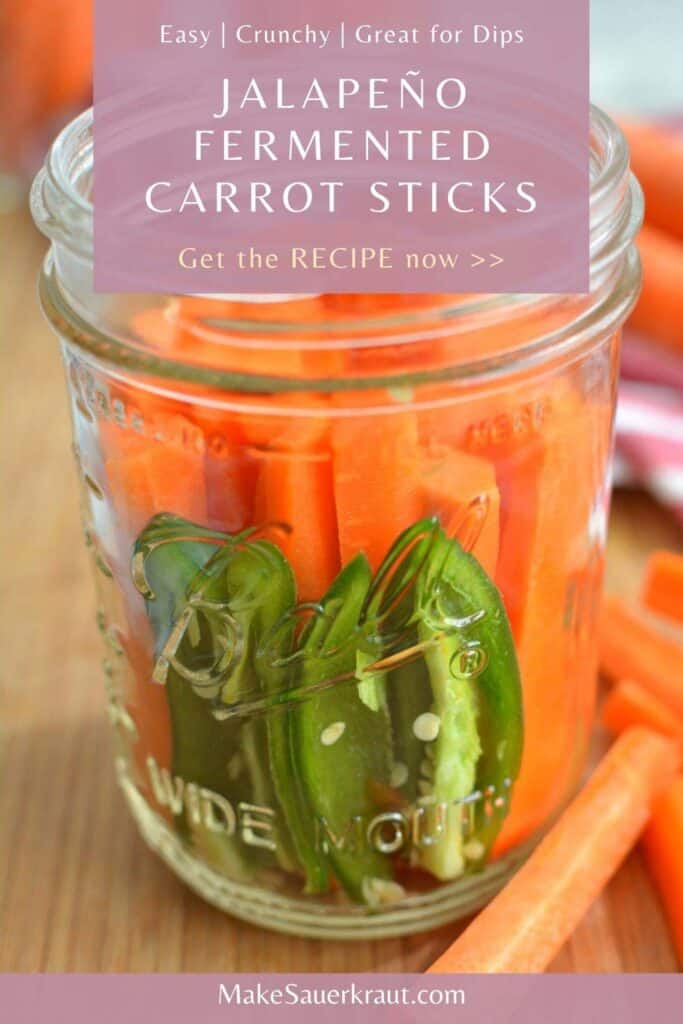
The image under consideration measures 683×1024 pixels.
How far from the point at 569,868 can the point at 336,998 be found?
176 millimetres

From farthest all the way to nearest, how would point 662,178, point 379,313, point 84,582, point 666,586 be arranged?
point 662,178
point 84,582
point 666,586
point 379,313

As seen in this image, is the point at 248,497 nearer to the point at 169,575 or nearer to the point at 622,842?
the point at 169,575

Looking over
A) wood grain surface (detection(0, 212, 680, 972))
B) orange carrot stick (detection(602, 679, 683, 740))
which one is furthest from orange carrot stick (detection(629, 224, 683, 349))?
orange carrot stick (detection(602, 679, 683, 740))

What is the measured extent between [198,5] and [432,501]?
2.84 feet

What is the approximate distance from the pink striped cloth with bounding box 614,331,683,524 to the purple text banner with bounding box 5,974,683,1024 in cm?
57

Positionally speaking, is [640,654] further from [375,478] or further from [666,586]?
[375,478]

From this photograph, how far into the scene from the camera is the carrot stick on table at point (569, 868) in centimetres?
89

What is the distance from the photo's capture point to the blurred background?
37.9 inches

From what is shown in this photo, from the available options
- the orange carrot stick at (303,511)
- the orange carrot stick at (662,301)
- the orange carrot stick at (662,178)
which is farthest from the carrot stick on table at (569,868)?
the orange carrot stick at (662,178)

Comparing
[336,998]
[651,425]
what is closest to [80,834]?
[336,998]

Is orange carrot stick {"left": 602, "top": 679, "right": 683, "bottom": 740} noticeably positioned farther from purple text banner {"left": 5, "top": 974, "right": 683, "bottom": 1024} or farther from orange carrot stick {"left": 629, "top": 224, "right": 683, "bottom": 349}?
orange carrot stick {"left": 629, "top": 224, "right": 683, "bottom": 349}

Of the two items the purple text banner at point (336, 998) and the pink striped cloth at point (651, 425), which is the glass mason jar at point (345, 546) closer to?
the purple text banner at point (336, 998)

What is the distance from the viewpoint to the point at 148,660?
0.90 metres

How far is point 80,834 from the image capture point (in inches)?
42.0
